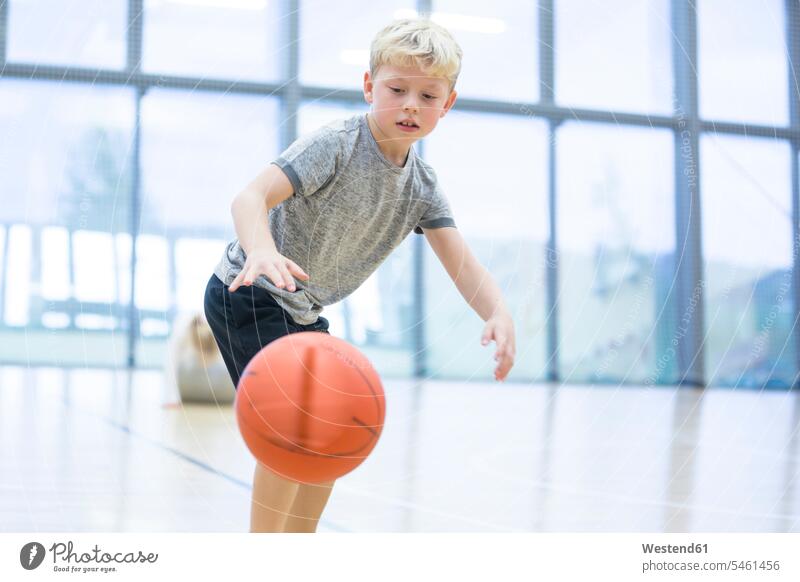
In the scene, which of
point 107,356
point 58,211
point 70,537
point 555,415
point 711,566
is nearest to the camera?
point 70,537

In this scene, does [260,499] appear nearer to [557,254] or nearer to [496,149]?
[496,149]

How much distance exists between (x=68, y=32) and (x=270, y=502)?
221 inches

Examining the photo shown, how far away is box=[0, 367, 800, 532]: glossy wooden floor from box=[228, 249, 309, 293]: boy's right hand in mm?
826

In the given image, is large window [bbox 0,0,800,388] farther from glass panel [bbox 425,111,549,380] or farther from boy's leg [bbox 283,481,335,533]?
boy's leg [bbox 283,481,335,533]

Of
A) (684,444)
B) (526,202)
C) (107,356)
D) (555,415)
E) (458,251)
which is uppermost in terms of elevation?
(458,251)

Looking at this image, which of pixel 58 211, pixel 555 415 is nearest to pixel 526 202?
pixel 555 415

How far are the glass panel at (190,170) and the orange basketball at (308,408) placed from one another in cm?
268

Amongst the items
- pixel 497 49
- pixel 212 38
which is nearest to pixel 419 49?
pixel 497 49

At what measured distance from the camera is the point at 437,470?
3090mm

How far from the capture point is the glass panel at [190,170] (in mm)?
4582

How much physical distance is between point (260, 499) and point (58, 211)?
18.1 ft

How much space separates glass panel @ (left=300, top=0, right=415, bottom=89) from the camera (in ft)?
16.7

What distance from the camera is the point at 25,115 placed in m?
5.91

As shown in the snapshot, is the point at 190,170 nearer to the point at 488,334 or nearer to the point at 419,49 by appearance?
the point at 419,49
